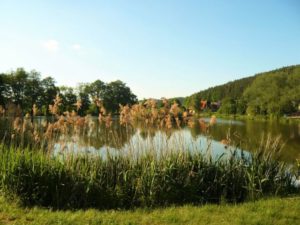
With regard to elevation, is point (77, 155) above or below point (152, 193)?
above

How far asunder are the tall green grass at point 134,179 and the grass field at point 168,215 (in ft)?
1.52

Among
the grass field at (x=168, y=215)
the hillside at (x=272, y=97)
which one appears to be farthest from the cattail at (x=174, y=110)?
the hillside at (x=272, y=97)

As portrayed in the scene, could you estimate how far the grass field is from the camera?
457 centimetres

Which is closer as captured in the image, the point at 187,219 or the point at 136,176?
the point at 187,219

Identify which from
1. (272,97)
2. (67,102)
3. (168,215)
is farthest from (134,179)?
(272,97)

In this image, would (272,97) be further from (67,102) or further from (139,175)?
(139,175)

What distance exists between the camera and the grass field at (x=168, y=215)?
4574 millimetres

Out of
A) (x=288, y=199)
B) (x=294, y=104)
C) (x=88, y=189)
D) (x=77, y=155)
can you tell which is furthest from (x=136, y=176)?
(x=294, y=104)

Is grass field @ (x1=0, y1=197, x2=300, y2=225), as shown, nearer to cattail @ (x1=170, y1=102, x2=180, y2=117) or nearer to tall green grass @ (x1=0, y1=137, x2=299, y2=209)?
tall green grass @ (x1=0, y1=137, x2=299, y2=209)

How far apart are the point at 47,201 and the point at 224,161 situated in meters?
3.82

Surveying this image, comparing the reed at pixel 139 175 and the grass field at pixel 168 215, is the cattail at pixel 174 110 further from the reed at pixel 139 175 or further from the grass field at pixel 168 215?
the grass field at pixel 168 215

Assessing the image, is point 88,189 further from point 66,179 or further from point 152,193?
point 152,193

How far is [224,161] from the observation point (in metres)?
6.88

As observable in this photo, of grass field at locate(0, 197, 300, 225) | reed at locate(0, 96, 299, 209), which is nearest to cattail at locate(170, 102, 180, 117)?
reed at locate(0, 96, 299, 209)
